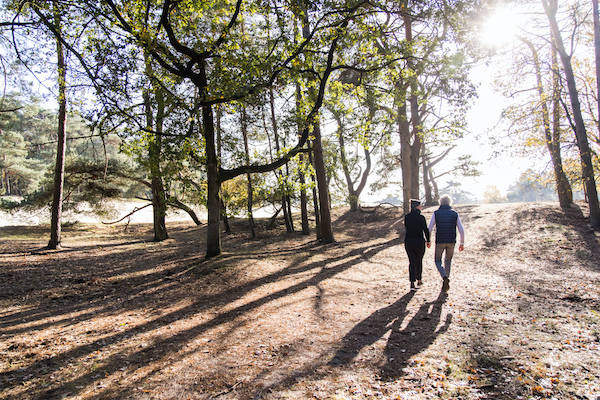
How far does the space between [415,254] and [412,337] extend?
2636mm

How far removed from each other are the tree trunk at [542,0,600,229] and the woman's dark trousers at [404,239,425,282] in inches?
351

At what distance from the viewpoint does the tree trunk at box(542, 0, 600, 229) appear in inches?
431

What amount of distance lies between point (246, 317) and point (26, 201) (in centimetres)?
1920

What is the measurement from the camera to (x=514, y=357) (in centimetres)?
377

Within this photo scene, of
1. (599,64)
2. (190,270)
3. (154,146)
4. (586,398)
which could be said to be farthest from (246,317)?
(599,64)

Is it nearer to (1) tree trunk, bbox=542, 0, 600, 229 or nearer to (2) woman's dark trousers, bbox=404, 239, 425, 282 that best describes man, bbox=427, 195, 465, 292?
(2) woman's dark trousers, bbox=404, 239, 425, 282

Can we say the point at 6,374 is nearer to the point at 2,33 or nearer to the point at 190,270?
the point at 190,270

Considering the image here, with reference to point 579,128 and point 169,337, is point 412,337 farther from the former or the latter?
point 579,128

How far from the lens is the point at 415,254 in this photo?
269 inches

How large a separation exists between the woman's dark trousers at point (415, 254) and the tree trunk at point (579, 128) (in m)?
8.92

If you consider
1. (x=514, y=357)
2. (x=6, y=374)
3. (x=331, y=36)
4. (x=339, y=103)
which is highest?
(x=331, y=36)

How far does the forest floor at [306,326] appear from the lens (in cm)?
339

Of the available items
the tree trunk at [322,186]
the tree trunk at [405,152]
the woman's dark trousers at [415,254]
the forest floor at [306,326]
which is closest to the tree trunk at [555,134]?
the forest floor at [306,326]

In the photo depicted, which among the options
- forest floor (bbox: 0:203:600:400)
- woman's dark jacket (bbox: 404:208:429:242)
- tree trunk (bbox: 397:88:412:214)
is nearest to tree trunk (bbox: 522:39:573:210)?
forest floor (bbox: 0:203:600:400)
